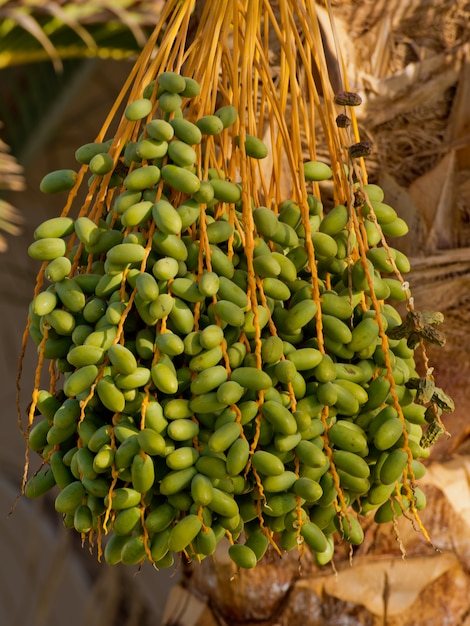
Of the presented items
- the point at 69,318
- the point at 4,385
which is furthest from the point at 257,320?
the point at 4,385

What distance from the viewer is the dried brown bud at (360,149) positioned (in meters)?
0.81

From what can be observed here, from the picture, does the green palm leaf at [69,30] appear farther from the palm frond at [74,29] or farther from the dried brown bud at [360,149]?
the dried brown bud at [360,149]

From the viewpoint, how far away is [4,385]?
3668mm

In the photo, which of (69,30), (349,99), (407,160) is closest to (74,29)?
(69,30)

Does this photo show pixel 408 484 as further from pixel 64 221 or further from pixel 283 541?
pixel 64 221

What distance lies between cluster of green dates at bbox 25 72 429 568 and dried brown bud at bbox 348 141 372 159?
41mm

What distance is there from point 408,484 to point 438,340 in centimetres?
16

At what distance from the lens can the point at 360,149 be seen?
811 mm

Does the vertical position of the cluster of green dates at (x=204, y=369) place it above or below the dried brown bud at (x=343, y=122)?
below

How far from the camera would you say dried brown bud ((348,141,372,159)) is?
81 cm

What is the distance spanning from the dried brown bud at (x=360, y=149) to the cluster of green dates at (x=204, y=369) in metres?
0.04

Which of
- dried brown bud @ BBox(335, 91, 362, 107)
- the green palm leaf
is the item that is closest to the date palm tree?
dried brown bud @ BBox(335, 91, 362, 107)

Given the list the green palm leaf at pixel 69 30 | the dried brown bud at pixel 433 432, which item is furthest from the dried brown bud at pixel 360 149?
the green palm leaf at pixel 69 30

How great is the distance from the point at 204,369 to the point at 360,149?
28 cm
